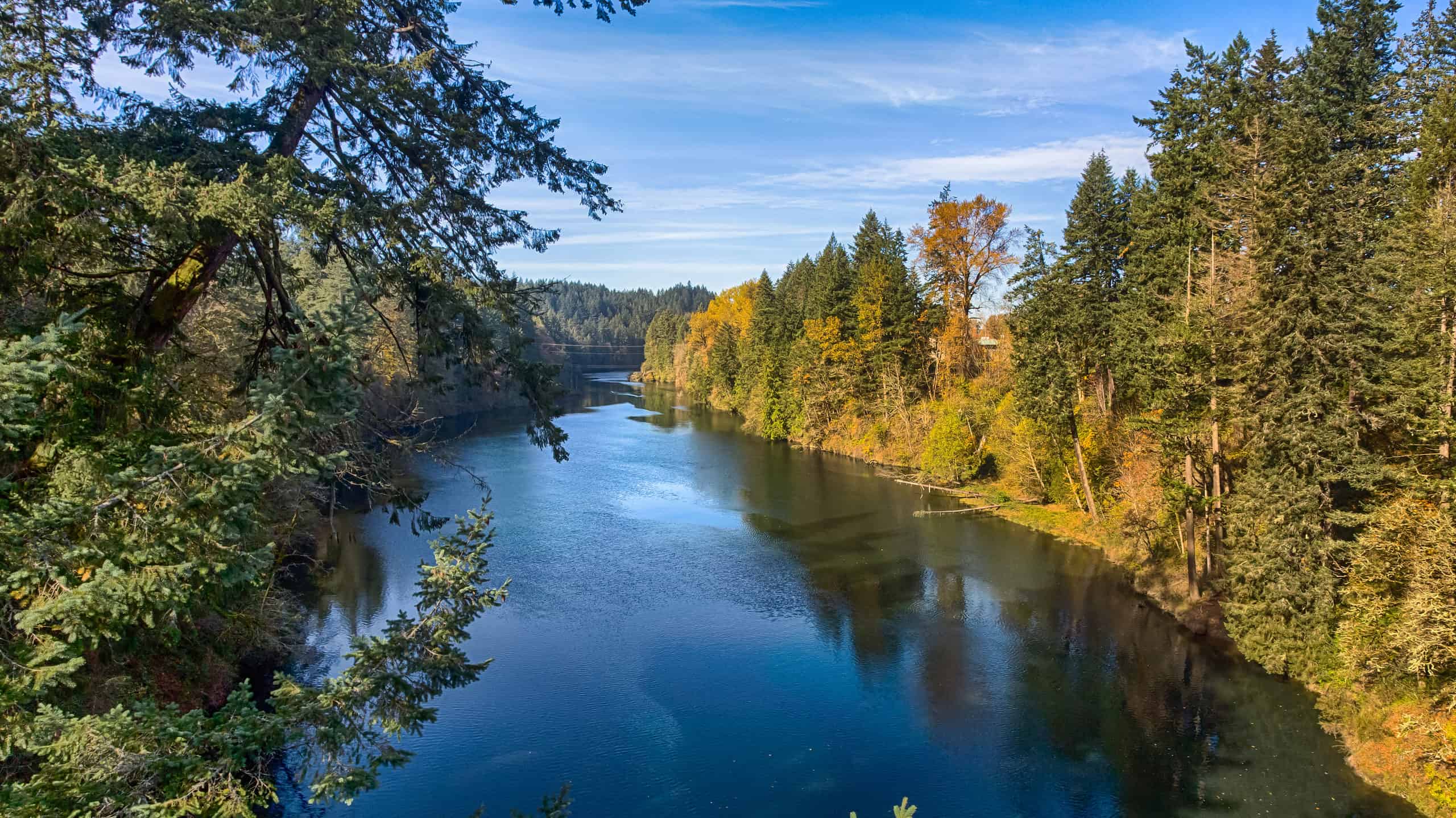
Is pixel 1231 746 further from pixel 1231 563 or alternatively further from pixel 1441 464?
pixel 1441 464

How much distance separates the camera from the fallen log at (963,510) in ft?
107

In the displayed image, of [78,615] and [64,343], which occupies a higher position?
[64,343]

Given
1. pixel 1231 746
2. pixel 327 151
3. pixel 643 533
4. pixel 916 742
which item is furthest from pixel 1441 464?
pixel 643 533

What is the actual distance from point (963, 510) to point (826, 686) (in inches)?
664

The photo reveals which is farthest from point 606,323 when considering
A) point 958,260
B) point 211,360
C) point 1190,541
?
point 211,360

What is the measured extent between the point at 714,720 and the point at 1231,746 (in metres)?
10.2

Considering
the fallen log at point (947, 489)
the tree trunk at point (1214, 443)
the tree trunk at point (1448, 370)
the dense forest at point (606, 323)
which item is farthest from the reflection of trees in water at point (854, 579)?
the dense forest at point (606, 323)

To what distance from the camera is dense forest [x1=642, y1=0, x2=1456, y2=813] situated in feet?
47.3

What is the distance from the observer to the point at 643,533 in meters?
29.2

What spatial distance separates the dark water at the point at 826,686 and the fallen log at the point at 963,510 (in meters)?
1.38

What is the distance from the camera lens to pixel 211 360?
804 centimetres

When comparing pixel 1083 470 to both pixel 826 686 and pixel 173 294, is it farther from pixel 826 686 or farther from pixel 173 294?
pixel 173 294

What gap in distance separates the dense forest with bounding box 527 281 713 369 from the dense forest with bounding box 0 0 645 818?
89.8 meters

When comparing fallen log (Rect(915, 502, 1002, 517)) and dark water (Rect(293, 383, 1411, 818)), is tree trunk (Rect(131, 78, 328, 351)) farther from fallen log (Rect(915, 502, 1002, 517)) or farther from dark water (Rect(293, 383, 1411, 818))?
fallen log (Rect(915, 502, 1002, 517))
